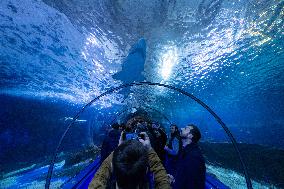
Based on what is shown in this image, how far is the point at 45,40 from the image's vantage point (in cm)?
1167

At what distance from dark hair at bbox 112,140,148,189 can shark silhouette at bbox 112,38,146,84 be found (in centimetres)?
895

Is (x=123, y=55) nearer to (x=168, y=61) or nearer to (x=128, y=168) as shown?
(x=168, y=61)

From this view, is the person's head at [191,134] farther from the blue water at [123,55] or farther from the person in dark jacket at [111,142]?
the blue water at [123,55]

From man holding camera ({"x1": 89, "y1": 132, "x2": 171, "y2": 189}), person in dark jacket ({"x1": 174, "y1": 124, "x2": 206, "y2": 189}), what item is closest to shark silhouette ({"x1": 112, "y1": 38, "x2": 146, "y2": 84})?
person in dark jacket ({"x1": 174, "y1": 124, "x2": 206, "y2": 189})

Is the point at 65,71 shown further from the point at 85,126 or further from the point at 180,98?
the point at 85,126

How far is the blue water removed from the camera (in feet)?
28.7

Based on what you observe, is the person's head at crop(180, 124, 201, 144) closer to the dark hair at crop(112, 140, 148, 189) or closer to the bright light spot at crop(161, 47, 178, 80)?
the dark hair at crop(112, 140, 148, 189)

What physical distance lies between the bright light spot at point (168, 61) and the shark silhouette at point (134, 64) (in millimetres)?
1340

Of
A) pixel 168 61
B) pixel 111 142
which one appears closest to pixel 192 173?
pixel 111 142

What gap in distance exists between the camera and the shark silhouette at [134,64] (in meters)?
11.0

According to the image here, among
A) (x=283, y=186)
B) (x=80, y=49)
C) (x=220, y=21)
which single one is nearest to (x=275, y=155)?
(x=283, y=186)

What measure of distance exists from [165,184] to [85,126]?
31.3 metres

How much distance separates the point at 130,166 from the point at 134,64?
11.5 metres

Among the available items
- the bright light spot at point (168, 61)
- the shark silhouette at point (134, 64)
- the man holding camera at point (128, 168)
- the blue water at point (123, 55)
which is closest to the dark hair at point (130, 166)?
the man holding camera at point (128, 168)
